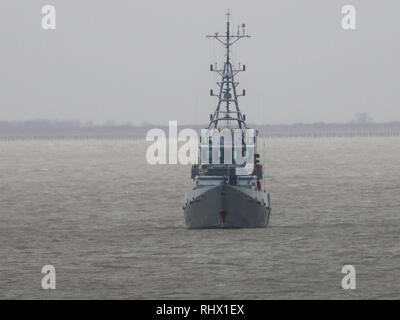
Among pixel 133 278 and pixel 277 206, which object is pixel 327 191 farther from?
pixel 133 278

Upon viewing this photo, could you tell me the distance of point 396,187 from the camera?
424ft

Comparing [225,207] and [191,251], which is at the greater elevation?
[225,207]

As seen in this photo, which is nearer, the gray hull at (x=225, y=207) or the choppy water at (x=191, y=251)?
the choppy water at (x=191, y=251)

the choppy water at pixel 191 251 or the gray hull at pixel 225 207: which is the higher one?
the gray hull at pixel 225 207

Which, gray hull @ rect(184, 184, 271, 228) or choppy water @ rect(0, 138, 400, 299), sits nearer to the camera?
choppy water @ rect(0, 138, 400, 299)

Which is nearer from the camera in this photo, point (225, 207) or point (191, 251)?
point (191, 251)

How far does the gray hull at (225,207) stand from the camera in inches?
2702

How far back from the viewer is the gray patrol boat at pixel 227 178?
69000mm

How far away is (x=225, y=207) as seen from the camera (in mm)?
69062

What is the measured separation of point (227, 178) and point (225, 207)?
397 centimetres

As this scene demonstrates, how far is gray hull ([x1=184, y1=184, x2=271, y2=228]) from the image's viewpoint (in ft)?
225

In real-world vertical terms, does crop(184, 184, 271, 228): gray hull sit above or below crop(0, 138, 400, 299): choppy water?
above

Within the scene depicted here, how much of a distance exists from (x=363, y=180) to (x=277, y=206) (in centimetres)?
5523
